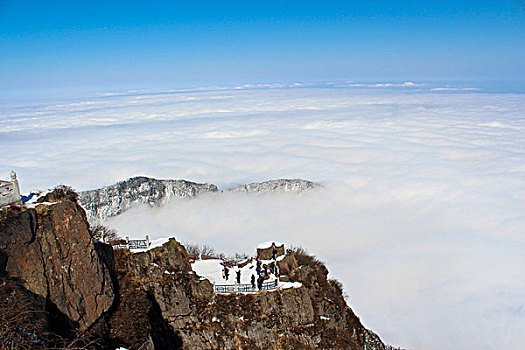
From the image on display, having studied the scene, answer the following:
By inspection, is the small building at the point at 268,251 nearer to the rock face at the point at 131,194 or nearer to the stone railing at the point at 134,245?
the stone railing at the point at 134,245

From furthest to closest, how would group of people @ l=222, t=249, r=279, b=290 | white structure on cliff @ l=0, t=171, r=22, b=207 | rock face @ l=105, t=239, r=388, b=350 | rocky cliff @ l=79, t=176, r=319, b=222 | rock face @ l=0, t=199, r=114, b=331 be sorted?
1. rocky cliff @ l=79, t=176, r=319, b=222
2. group of people @ l=222, t=249, r=279, b=290
3. rock face @ l=105, t=239, r=388, b=350
4. white structure on cliff @ l=0, t=171, r=22, b=207
5. rock face @ l=0, t=199, r=114, b=331

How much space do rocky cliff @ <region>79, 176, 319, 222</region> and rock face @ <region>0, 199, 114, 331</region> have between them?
73242 millimetres

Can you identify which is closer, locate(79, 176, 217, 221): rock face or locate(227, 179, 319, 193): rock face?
locate(79, 176, 217, 221): rock face

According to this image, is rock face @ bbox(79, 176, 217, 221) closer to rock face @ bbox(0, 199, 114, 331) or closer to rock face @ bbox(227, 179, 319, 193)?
rock face @ bbox(227, 179, 319, 193)

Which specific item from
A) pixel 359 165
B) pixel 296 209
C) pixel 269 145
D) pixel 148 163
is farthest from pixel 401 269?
pixel 269 145

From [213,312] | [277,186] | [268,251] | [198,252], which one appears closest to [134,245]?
[213,312]

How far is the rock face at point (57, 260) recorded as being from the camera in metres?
14.8

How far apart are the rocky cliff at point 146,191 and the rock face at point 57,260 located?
73.2 m

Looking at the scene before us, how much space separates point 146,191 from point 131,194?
4.01 metres

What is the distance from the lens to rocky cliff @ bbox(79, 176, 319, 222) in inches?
3312

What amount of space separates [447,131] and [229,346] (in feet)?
623

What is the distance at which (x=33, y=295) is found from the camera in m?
14.6

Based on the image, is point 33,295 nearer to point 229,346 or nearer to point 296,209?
point 229,346

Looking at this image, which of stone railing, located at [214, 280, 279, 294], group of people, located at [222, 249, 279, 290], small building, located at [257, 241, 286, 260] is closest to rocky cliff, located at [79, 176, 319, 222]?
small building, located at [257, 241, 286, 260]
